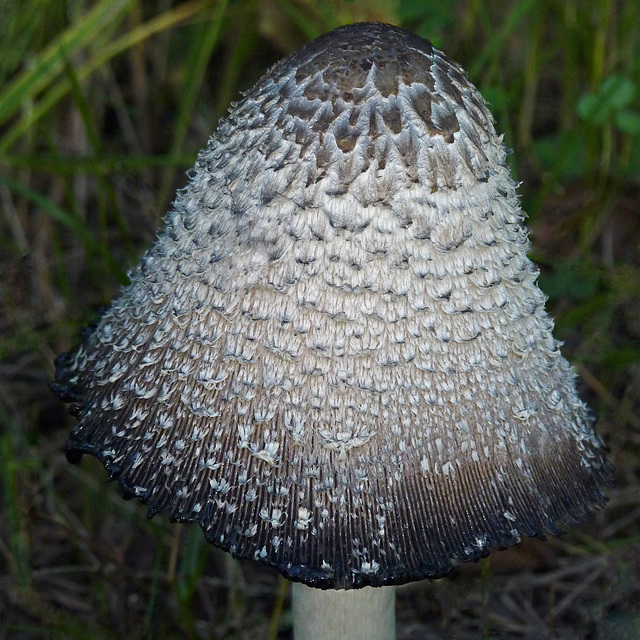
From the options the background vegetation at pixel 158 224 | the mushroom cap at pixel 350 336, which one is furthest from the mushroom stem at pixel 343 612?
the mushroom cap at pixel 350 336

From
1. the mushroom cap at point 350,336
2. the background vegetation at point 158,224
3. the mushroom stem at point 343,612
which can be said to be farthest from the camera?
the background vegetation at point 158,224

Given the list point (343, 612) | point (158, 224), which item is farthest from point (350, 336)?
point (158, 224)

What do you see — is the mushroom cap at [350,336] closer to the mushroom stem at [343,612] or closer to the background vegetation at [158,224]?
the mushroom stem at [343,612]

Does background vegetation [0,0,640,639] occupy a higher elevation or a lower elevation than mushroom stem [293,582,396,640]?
higher

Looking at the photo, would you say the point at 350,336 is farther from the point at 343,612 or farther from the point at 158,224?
the point at 158,224

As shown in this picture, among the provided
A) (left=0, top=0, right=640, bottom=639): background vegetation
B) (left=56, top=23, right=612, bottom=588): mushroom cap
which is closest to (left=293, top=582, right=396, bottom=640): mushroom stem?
(left=0, top=0, right=640, bottom=639): background vegetation

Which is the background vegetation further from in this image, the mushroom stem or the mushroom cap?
the mushroom cap
